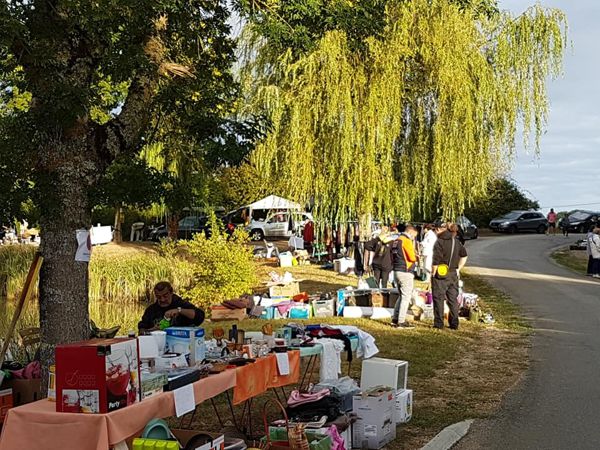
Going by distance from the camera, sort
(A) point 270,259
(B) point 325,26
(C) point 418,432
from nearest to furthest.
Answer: (C) point 418,432 < (B) point 325,26 < (A) point 270,259

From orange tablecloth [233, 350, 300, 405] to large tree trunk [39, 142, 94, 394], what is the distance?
1.66 m

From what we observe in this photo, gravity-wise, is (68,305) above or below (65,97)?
below

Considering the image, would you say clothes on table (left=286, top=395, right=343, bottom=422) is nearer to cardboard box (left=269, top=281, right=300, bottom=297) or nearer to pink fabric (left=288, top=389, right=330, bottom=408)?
pink fabric (left=288, top=389, right=330, bottom=408)

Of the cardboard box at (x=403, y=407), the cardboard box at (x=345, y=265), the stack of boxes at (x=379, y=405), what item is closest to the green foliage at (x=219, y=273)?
the cardboard box at (x=345, y=265)

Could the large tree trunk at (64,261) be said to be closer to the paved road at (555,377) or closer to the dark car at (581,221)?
the paved road at (555,377)

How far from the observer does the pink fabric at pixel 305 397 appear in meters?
6.70

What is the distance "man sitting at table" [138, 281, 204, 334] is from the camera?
8477mm

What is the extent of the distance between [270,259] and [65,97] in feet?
71.2

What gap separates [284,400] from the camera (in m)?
8.42

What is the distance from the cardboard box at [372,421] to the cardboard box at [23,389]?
291 centimetres

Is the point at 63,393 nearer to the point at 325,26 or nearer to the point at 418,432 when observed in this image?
the point at 418,432

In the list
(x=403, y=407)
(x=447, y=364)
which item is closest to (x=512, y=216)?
(x=447, y=364)

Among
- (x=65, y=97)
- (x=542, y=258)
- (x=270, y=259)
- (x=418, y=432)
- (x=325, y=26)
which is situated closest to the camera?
(x=65, y=97)

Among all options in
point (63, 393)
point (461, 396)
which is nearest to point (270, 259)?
point (461, 396)
